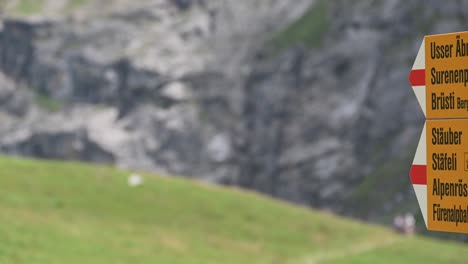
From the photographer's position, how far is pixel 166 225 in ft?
128

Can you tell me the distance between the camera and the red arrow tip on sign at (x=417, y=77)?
10797 millimetres

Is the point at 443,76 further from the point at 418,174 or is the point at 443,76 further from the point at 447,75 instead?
the point at 418,174

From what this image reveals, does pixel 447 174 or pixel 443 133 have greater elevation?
pixel 443 133

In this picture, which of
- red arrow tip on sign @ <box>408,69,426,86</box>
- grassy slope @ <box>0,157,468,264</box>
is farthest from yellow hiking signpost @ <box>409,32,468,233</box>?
grassy slope @ <box>0,157,468,264</box>

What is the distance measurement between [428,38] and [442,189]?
192 cm

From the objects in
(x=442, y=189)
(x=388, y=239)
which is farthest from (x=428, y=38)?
(x=388, y=239)

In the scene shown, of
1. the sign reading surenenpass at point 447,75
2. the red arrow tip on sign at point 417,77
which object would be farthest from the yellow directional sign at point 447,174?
the red arrow tip on sign at point 417,77

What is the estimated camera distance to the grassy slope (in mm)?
31469

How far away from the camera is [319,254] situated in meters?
38.2

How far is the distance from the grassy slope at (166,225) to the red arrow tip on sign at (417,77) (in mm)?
18738

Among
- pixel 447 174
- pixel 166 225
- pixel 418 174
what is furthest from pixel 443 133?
pixel 166 225

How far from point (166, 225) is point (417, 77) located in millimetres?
29053

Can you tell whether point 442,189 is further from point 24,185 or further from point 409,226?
point 409,226

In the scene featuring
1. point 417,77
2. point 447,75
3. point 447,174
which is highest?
point 417,77
